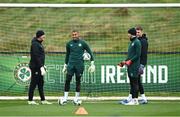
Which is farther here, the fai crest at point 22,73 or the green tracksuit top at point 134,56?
the fai crest at point 22,73

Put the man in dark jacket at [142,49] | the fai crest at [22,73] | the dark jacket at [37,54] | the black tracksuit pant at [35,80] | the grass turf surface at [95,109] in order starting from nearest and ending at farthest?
the grass turf surface at [95,109] → the dark jacket at [37,54] → the black tracksuit pant at [35,80] → the man in dark jacket at [142,49] → the fai crest at [22,73]

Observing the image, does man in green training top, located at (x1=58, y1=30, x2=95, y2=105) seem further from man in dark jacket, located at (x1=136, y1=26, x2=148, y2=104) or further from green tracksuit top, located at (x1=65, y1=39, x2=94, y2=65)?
man in dark jacket, located at (x1=136, y1=26, x2=148, y2=104)

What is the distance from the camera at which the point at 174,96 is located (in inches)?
762

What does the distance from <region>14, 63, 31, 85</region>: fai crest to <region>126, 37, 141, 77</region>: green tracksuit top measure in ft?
11.9

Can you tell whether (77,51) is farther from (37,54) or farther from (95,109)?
(95,109)

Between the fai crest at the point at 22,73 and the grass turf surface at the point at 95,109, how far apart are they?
1391mm

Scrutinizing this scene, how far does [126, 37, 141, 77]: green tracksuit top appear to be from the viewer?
16781mm

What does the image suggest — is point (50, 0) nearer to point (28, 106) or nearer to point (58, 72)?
point (58, 72)

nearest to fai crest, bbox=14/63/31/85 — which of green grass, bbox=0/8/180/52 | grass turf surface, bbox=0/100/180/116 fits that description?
green grass, bbox=0/8/180/52

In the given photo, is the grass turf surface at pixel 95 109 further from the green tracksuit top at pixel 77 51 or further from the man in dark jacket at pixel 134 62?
the green tracksuit top at pixel 77 51

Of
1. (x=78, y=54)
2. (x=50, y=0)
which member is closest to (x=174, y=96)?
(x=78, y=54)

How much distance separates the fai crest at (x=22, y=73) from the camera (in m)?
19.4

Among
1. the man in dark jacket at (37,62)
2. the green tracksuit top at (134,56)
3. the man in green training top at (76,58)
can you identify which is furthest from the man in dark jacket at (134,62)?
the man in dark jacket at (37,62)

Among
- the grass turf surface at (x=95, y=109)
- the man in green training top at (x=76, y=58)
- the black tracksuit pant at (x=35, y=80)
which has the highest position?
the man in green training top at (x=76, y=58)
